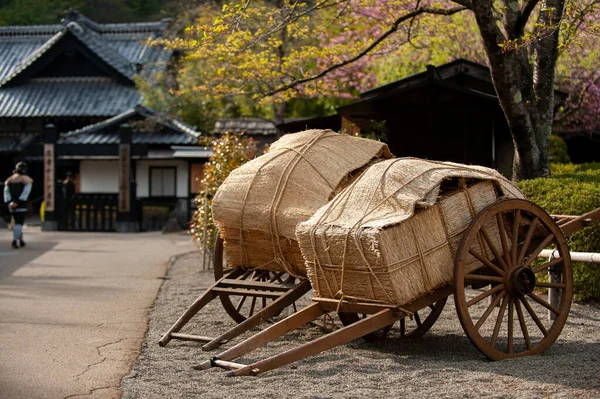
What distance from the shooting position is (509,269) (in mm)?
7348

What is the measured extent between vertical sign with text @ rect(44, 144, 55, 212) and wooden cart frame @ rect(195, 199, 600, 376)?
2357 centimetres

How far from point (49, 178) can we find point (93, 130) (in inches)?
101

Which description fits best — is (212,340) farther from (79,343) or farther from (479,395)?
(479,395)

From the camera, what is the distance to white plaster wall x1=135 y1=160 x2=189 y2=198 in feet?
104

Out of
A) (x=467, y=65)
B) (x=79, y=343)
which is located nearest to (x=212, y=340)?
(x=79, y=343)

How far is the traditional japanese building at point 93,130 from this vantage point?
29.9 metres

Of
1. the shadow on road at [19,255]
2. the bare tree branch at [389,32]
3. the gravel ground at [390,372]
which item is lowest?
the shadow on road at [19,255]

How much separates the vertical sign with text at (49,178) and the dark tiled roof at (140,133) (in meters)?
0.59

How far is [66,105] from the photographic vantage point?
34.2 meters

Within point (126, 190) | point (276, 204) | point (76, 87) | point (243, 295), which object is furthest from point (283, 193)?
point (76, 87)

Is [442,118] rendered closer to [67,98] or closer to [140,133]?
[140,133]

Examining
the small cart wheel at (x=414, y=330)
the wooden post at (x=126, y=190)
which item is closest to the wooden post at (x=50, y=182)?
the wooden post at (x=126, y=190)

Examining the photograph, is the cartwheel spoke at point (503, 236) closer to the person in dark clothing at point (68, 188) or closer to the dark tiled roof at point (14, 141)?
the person in dark clothing at point (68, 188)

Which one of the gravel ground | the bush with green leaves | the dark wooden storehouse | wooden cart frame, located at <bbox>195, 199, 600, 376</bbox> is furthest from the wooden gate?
wooden cart frame, located at <bbox>195, 199, 600, 376</bbox>
